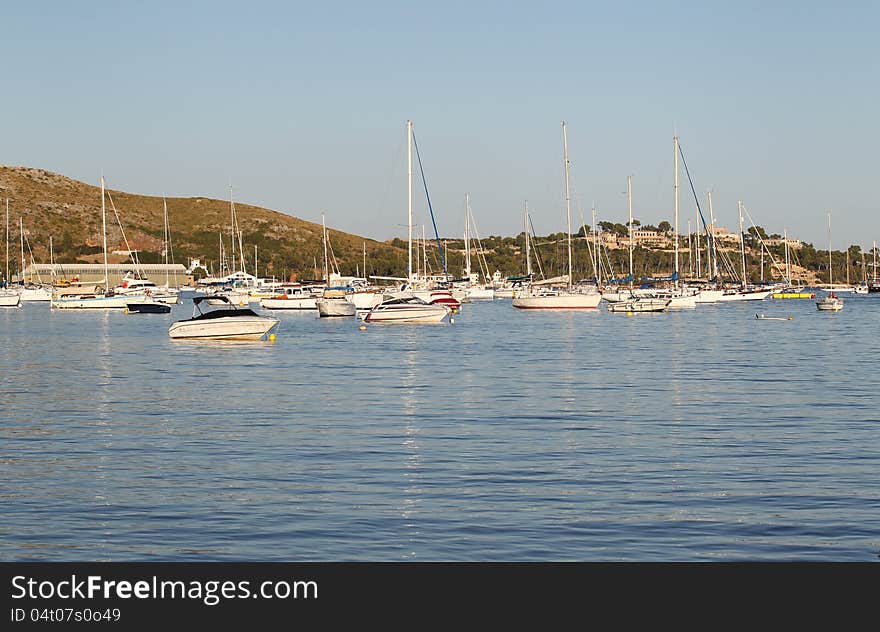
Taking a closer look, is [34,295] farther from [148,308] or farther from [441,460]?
[441,460]

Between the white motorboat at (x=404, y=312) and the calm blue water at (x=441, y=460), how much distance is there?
32993 millimetres

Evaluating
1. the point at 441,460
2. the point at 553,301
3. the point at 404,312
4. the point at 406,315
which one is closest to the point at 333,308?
the point at 404,312

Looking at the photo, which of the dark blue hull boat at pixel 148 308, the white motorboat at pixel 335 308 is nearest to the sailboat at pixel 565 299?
the white motorboat at pixel 335 308

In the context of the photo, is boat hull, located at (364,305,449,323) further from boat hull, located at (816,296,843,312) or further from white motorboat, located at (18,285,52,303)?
white motorboat, located at (18,285,52,303)

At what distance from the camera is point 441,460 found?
72.1 feet

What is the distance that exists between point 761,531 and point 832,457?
265 inches

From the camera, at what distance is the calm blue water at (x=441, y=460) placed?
15.4 meters

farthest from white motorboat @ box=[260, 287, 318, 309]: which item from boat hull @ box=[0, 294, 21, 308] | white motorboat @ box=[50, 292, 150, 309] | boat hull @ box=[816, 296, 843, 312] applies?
boat hull @ box=[816, 296, 843, 312]

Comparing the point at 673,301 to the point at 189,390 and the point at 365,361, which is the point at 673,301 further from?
the point at 189,390

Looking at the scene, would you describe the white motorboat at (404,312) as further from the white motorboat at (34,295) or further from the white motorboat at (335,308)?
the white motorboat at (34,295)

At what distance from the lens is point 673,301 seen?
116m

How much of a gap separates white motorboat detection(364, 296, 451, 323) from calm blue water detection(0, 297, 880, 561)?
3299cm

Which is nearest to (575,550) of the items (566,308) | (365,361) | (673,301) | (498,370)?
(498,370)
